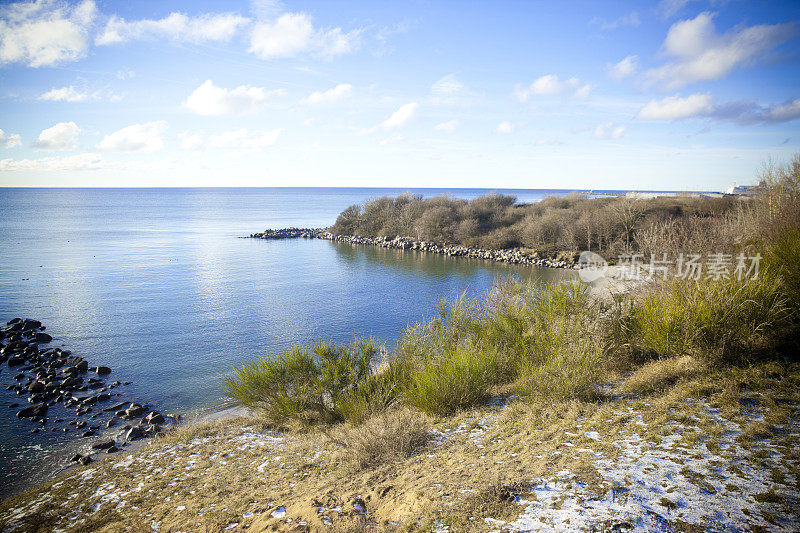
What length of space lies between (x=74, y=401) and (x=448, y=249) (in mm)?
34514

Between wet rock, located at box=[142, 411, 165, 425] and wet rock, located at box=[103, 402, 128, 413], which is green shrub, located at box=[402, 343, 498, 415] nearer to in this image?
wet rock, located at box=[142, 411, 165, 425]

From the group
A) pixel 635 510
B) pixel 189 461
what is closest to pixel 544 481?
pixel 635 510

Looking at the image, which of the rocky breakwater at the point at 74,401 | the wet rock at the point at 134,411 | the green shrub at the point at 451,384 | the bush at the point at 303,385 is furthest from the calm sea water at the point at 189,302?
the green shrub at the point at 451,384

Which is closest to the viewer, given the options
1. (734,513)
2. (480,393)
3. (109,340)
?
(734,513)

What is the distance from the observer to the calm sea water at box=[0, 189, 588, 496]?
12109mm

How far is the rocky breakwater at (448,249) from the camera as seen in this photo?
35688mm

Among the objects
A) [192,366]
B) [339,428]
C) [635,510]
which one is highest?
[635,510]

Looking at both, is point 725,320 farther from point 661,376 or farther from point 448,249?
point 448,249

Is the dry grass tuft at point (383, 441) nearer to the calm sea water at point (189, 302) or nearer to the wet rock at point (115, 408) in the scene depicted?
the calm sea water at point (189, 302)

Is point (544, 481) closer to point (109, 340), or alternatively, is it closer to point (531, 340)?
point (531, 340)

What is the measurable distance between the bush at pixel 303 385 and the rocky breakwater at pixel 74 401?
3216 millimetres

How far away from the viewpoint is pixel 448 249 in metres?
42.2

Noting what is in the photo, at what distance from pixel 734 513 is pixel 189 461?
26.1 ft

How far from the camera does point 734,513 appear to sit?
11.1 ft
